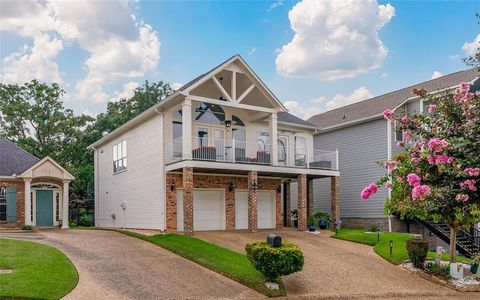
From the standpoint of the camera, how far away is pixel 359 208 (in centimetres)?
2528

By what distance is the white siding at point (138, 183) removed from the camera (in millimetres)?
20578

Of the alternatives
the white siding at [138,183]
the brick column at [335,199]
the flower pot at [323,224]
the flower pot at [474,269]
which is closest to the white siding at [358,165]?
the brick column at [335,199]

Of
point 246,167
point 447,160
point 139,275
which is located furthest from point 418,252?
point 447,160

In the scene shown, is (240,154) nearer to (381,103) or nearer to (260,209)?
(260,209)

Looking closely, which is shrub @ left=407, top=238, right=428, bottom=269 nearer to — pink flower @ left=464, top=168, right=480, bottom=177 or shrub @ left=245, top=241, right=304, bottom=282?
shrub @ left=245, top=241, right=304, bottom=282

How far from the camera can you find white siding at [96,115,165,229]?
2058 cm

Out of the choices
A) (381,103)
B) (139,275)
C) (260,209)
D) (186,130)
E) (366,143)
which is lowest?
(139,275)

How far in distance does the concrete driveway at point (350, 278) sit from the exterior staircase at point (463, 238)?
5088 mm

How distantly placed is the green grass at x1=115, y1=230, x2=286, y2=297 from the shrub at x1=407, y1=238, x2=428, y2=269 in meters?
5.34

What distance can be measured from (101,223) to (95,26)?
534 inches

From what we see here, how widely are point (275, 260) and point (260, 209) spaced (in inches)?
497

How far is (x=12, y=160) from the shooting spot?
24.1m

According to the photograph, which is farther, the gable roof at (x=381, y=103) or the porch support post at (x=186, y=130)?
the gable roof at (x=381, y=103)

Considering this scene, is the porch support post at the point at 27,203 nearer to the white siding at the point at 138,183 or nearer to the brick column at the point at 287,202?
the white siding at the point at 138,183
